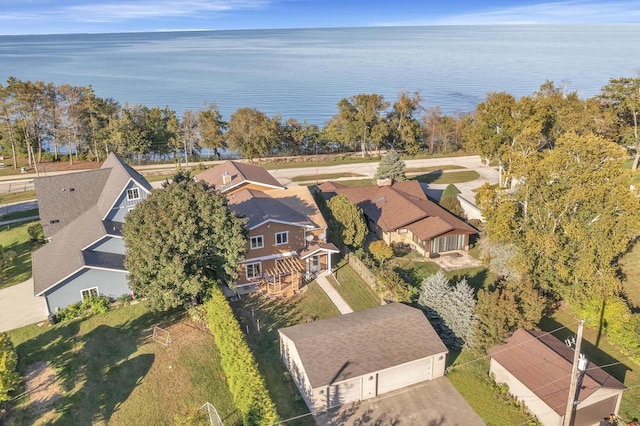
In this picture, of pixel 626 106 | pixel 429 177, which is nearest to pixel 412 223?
pixel 429 177

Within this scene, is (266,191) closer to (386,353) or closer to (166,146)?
(386,353)

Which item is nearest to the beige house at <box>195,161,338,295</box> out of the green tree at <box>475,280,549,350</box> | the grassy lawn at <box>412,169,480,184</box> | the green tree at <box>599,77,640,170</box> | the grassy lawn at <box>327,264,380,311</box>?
the grassy lawn at <box>327,264,380,311</box>

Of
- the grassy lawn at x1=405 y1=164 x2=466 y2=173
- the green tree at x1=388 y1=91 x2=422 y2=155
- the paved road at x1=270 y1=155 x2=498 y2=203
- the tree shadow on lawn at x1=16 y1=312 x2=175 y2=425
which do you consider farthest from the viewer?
the green tree at x1=388 y1=91 x2=422 y2=155

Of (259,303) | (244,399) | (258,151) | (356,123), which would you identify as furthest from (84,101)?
(244,399)

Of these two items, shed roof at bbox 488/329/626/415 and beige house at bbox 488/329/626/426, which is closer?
beige house at bbox 488/329/626/426

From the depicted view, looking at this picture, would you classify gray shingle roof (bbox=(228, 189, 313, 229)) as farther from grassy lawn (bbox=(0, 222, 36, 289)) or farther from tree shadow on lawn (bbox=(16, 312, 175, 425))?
grassy lawn (bbox=(0, 222, 36, 289))

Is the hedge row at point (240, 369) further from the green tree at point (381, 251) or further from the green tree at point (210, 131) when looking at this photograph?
the green tree at point (210, 131)

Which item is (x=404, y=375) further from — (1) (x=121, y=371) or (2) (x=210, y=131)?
(2) (x=210, y=131)

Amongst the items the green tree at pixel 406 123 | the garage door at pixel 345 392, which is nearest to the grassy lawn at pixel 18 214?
the garage door at pixel 345 392
